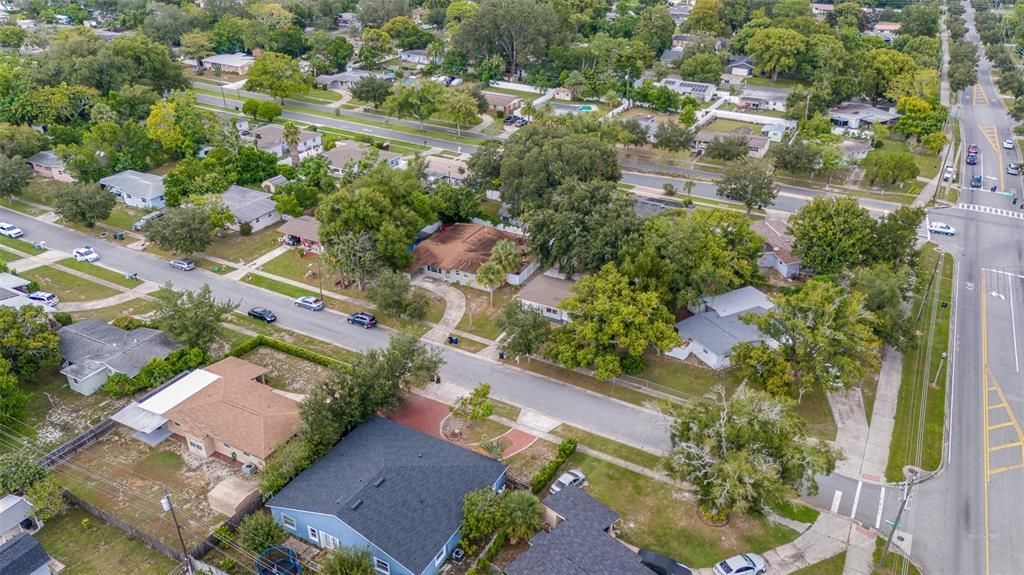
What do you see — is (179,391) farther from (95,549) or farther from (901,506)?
(901,506)

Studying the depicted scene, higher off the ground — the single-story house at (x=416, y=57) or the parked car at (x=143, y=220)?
the single-story house at (x=416, y=57)

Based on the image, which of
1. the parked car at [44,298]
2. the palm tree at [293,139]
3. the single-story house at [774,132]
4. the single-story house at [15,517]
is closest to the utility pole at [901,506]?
the single-story house at [15,517]

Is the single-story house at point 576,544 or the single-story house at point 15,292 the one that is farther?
the single-story house at point 15,292

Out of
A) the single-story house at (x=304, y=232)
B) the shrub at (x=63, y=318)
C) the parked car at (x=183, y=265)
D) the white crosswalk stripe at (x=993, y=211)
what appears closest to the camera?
the shrub at (x=63, y=318)

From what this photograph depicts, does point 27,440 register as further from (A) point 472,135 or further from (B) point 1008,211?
(B) point 1008,211

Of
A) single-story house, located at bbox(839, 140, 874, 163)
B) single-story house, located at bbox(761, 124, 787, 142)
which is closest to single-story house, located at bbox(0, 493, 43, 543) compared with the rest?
single-story house, located at bbox(839, 140, 874, 163)

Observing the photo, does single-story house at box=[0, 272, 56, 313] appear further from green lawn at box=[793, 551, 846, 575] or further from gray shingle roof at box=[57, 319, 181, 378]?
green lawn at box=[793, 551, 846, 575]

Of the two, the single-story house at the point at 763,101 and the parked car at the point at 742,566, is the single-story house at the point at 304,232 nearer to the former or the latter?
the parked car at the point at 742,566
